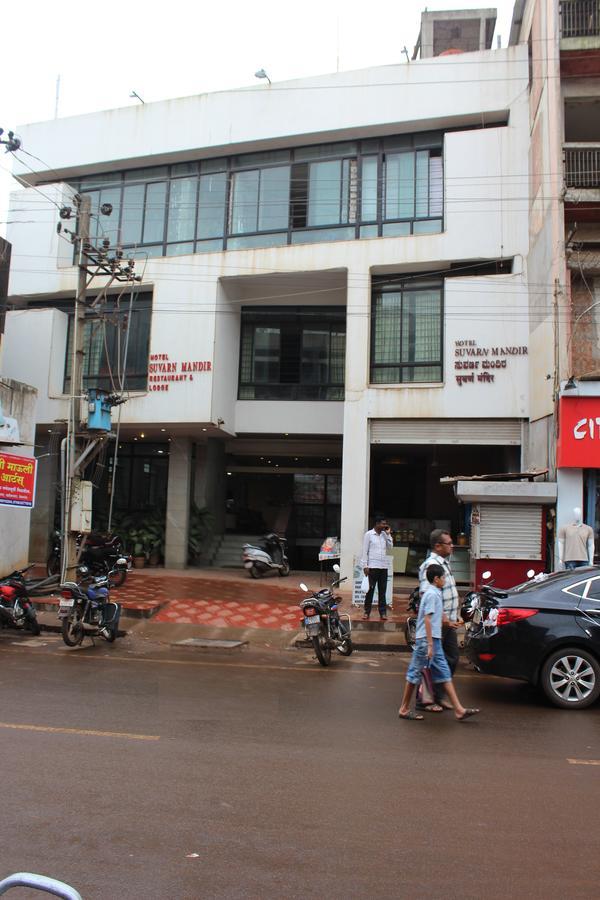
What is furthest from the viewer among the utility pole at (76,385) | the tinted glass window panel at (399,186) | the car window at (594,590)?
the tinted glass window panel at (399,186)

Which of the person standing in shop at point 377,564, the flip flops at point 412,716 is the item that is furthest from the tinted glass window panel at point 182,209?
the flip flops at point 412,716

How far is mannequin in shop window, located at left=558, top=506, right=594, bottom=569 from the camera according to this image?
12.7 m

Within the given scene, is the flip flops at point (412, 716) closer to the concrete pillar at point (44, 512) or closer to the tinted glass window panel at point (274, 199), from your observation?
the tinted glass window panel at point (274, 199)

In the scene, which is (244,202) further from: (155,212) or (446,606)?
(446,606)

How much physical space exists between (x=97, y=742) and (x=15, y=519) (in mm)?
10865

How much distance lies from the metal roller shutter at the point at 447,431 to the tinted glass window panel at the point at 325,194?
5530mm

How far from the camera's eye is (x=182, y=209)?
66.1 ft

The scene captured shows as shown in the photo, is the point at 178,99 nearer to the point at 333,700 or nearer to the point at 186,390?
the point at 186,390

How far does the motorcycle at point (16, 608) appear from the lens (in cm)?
1168

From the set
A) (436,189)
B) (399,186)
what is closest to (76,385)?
(399,186)

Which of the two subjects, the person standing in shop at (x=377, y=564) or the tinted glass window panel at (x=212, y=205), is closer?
the person standing in shop at (x=377, y=564)

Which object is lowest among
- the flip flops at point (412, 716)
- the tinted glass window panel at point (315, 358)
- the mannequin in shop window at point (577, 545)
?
the flip flops at point (412, 716)

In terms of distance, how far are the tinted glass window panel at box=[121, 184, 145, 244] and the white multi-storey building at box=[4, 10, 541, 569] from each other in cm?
5

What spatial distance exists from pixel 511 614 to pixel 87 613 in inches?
252
